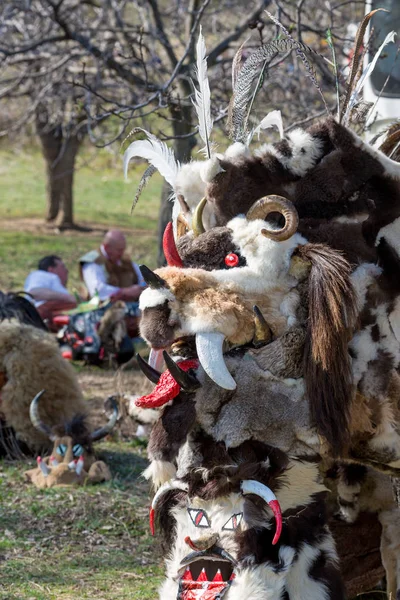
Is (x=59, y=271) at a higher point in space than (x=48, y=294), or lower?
higher

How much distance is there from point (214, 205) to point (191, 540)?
1.12m

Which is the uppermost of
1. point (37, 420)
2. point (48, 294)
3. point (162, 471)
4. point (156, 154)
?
point (156, 154)

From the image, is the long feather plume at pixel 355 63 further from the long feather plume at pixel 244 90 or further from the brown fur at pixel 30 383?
the brown fur at pixel 30 383

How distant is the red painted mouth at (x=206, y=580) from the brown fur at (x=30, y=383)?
125 inches

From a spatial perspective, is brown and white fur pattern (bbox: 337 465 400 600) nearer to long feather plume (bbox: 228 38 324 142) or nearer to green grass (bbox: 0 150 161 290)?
long feather plume (bbox: 228 38 324 142)

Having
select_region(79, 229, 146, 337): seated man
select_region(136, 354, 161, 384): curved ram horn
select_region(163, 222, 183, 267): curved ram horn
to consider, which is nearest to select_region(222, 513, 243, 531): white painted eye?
select_region(136, 354, 161, 384): curved ram horn

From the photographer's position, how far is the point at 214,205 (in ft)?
10.4

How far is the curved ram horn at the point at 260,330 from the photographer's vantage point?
2986 millimetres

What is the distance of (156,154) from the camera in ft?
11.2

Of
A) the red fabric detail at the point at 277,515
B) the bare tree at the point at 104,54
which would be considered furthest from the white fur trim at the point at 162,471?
the bare tree at the point at 104,54

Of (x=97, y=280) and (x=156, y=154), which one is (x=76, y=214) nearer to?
(x=97, y=280)

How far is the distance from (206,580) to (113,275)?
21.3 feet

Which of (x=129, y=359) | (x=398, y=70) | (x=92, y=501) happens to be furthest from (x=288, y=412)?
(x=129, y=359)

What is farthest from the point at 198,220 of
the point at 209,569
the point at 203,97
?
the point at 209,569
